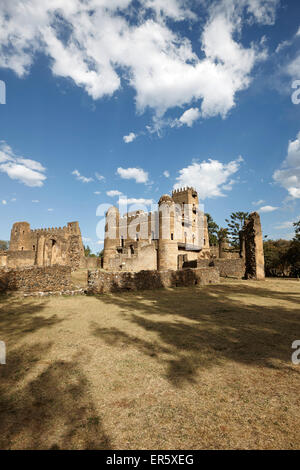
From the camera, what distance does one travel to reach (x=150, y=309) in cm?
769

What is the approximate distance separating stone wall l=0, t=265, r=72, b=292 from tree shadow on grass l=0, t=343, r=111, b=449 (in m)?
7.74

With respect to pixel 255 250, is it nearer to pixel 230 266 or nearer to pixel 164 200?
pixel 230 266

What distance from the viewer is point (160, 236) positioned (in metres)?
25.5

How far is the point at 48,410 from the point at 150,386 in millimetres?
1236

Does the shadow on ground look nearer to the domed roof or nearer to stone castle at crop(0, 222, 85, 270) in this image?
stone castle at crop(0, 222, 85, 270)

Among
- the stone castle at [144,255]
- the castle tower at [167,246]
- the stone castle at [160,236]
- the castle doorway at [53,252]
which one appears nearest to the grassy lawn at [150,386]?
the stone castle at [144,255]

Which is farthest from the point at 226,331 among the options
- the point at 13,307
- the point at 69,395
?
the point at 13,307

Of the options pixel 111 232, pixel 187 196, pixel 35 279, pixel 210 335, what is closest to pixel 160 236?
pixel 111 232

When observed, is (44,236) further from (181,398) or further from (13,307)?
(181,398)

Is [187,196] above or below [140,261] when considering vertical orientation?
above

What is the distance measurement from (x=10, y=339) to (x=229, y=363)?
4.52 m

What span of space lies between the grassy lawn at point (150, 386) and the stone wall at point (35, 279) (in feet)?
18.1

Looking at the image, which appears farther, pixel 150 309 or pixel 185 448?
pixel 150 309

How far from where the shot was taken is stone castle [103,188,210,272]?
25.4 metres
